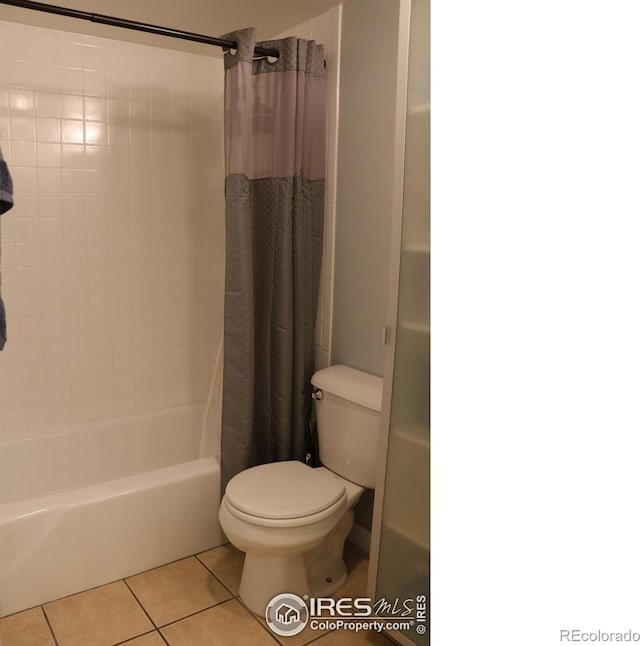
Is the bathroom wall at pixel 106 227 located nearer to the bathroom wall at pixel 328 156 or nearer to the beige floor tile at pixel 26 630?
the bathroom wall at pixel 328 156

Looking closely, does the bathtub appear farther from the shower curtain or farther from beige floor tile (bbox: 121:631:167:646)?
beige floor tile (bbox: 121:631:167:646)

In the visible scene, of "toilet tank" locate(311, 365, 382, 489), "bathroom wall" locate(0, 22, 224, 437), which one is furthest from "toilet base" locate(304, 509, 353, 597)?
"bathroom wall" locate(0, 22, 224, 437)

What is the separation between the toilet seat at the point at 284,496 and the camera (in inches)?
74.0

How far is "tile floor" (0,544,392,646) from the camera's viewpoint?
6.10ft

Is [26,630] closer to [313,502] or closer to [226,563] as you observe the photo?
[226,563]

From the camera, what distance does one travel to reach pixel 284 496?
77.6 inches

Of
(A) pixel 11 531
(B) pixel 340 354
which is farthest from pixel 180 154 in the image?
(A) pixel 11 531

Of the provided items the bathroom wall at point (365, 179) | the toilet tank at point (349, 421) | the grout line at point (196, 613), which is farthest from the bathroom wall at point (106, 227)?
the grout line at point (196, 613)

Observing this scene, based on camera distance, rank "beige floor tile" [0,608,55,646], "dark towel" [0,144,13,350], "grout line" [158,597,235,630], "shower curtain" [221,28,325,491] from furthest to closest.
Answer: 1. "shower curtain" [221,28,325,491]
2. "grout line" [158,597,235,630]
3. "beige floor tile" [0,608,55,646]
4. "dark towel" [0,144,13,350]

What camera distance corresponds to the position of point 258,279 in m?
2.40

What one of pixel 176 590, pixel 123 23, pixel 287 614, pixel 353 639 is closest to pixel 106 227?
pixel 123 23

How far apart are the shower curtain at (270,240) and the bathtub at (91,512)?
22 centimetres
